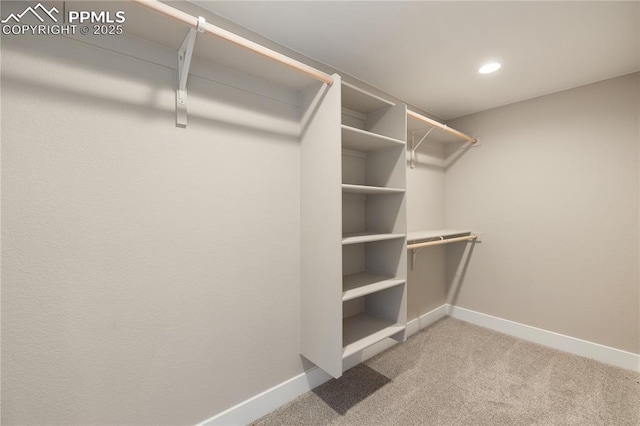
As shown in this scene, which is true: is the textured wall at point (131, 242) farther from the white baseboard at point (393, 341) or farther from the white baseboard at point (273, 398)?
the white baseboard at point (393, 341)

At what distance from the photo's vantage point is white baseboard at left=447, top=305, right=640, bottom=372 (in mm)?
2012

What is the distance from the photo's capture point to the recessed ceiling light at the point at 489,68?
1842 mm

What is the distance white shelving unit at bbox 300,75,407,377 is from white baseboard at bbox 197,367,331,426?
0.72 feet

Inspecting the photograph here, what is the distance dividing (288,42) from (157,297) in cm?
162

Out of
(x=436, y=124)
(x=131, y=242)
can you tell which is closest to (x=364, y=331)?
(x=131, y=242)

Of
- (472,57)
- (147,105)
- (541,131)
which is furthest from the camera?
(541,131)

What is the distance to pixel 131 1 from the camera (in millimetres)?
926

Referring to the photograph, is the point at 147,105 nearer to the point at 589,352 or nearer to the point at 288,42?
the point at 288,42

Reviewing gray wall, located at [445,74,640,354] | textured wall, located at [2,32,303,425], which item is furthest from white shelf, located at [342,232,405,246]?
gray wall, located at [445,74,640,354]

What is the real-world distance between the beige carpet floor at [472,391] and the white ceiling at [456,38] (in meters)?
2.28

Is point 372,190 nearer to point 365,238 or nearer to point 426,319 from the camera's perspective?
point 365,238

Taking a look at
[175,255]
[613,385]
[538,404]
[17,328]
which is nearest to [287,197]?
[175,255]

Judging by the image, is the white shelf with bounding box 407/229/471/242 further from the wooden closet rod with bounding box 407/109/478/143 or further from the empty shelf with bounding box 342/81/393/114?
the empty shelf with bounding box 342/81/393/114

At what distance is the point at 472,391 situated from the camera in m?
1.75
